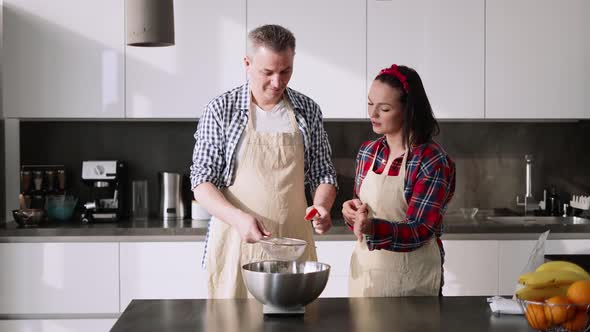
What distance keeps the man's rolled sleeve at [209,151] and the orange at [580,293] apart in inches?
50.3

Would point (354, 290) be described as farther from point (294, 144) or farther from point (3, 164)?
point (3, 164)

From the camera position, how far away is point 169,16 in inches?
83.1

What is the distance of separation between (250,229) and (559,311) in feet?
3.12

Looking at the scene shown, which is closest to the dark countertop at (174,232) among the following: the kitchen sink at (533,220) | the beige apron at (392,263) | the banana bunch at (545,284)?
the kitchen sink at (533,220)

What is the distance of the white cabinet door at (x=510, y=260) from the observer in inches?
146

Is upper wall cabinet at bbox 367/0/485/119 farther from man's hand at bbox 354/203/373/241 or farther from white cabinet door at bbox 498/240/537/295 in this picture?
man's hand at bbox 354/203/373/241

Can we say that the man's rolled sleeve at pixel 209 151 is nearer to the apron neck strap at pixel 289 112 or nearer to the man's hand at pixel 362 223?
the apron neck strap at pixel 289 112

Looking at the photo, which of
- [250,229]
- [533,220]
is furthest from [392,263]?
[533,220]

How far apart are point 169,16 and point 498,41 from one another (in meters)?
2.30

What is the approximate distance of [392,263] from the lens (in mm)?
2420

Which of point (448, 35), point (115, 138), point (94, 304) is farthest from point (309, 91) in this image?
point (94, 304)

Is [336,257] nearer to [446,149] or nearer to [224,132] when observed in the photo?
[446,149]

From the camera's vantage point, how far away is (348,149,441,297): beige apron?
2414mm

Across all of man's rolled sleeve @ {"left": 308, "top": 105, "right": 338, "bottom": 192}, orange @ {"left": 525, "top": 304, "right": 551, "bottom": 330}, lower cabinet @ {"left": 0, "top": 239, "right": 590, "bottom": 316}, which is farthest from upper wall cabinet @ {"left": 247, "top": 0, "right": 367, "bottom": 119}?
orange @ {"left": 525, "top": 304, "right": 551, "bottom": 330}
